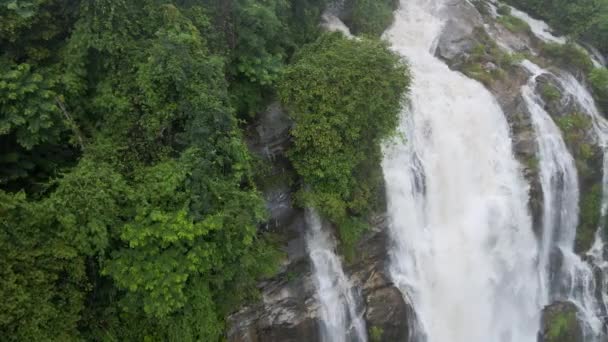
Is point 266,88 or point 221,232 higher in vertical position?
point 266,88

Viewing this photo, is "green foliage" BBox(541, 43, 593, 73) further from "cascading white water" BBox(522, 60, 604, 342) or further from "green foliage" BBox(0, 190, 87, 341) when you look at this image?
"green foliage" BBox(0, 190, 87, 341)

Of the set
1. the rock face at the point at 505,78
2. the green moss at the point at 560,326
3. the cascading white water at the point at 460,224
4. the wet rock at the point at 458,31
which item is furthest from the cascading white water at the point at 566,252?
the wet rock at the point at 458,31

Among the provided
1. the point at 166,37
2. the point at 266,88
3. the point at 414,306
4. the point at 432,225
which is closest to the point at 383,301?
the point at 414,306

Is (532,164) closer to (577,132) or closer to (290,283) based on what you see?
(577,132)

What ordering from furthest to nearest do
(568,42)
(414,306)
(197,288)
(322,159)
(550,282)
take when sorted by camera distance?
1. (568,42)
2. (550,282)
3. (414,306)
4. (322,159)
5. (197,288)

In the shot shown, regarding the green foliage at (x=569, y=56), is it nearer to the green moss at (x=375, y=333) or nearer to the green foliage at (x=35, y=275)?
the green moss at (x=375, y=333)

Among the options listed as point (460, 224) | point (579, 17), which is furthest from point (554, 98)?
point (579, 17)

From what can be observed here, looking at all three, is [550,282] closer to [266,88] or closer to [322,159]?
[322,159]

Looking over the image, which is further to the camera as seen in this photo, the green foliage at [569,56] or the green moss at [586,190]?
the green foliage at [569,56]
